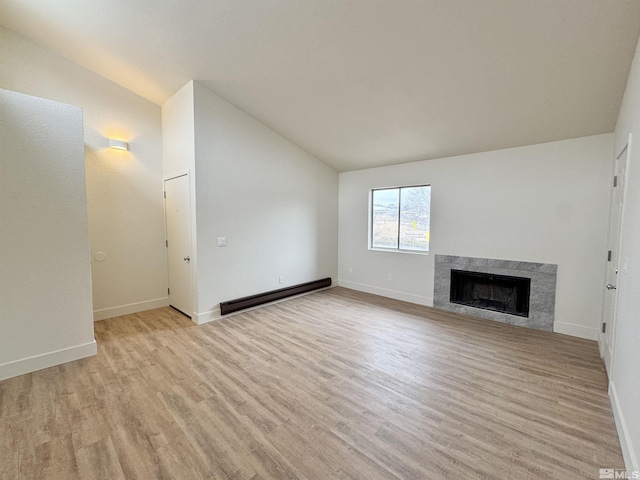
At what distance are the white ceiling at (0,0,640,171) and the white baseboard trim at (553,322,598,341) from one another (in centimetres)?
245

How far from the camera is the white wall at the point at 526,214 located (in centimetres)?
342

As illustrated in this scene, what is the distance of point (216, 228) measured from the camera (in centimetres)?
406

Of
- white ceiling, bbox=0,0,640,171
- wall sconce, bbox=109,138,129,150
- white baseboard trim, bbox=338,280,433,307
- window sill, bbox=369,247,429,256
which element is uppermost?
white ceiling, bbox=0,0,640,171

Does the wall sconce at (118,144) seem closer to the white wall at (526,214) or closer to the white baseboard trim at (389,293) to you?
the white wall at (526,214)

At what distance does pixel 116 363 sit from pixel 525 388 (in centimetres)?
401

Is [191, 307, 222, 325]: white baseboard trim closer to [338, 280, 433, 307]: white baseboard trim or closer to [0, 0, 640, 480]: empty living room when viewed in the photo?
[0, 0, 640, 480]: empty living room

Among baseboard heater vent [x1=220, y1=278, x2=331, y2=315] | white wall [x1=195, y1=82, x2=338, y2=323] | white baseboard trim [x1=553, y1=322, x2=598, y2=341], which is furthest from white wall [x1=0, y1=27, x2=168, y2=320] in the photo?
white baseboard trim [x1=553, y1=322, x2=598, y2=341]

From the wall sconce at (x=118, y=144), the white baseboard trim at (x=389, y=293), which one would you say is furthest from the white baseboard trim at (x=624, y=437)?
the wall sconce at (x=118, y=144)

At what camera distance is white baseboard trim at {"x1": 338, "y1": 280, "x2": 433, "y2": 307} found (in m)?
4.87

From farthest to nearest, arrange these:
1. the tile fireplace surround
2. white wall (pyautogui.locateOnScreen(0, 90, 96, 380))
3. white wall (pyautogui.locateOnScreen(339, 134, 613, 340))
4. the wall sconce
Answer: the wall sconce, the tile fireplace surround, white wall (pyautogui.locateOnScreen(339, 134, 613, 340)), white wall (pyautogui.locateOnScreen(0, 90, 96, 380))

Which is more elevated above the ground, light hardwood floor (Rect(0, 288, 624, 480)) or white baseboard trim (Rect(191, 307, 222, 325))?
white baseboard trim (Rect(191, 307, 222, 325))

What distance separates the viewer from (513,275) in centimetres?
399

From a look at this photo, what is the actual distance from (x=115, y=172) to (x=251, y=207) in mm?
2076

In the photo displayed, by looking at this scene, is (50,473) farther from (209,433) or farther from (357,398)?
(357,398)
